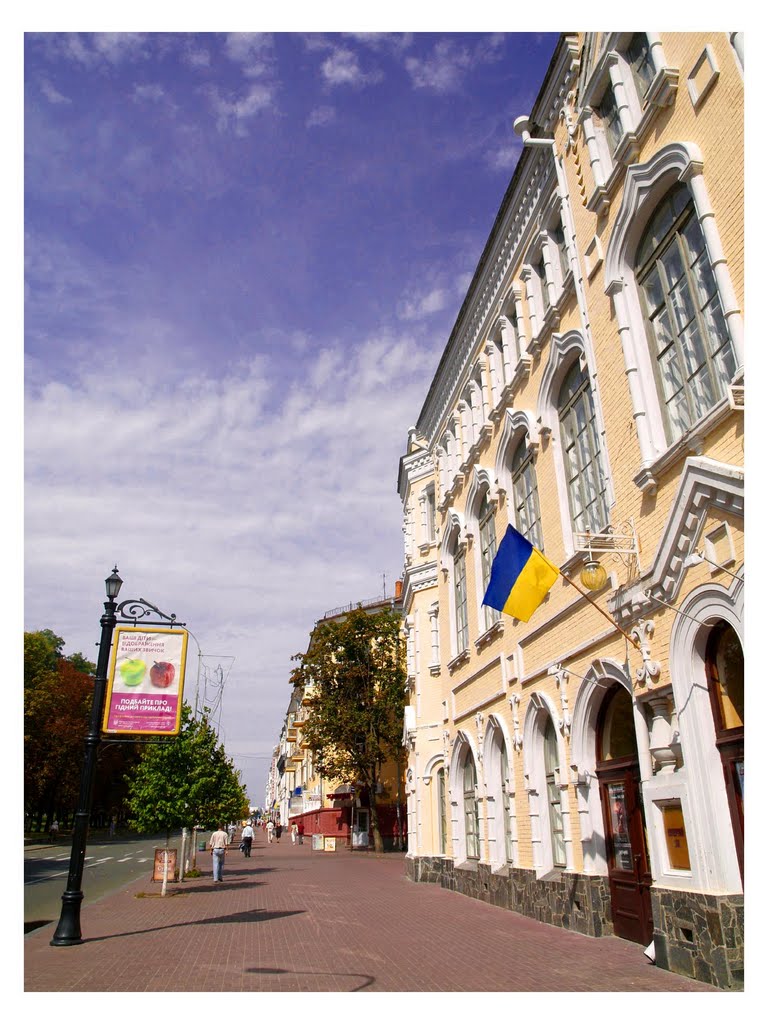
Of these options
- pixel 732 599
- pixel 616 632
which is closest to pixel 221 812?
pixel 616 632

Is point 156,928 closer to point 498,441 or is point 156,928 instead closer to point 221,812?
point 498,441

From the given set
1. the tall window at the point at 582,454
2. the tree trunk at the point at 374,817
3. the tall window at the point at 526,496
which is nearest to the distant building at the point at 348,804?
the tree trunk at the point at 374,817

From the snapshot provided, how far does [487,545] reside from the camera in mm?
18016

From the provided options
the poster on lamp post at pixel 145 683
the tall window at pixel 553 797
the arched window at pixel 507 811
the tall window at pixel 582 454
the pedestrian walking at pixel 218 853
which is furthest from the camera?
the pedestrian walking at pixel 218 853

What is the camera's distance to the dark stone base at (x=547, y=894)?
11.3 m

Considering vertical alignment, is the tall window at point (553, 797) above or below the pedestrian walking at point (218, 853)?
above

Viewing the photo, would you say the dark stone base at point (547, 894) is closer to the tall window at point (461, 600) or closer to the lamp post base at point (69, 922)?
the tall window at point (461, 600)

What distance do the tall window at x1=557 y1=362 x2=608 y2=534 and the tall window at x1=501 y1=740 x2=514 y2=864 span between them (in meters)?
6.01

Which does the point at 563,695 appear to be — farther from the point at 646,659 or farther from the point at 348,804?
the point at 348,804

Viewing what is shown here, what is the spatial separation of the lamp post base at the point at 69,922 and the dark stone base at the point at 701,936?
7.87m

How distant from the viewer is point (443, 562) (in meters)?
21.8

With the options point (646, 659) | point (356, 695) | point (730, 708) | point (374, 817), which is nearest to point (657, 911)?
point (730, 708)

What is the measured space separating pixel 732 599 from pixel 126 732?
30.3 feet

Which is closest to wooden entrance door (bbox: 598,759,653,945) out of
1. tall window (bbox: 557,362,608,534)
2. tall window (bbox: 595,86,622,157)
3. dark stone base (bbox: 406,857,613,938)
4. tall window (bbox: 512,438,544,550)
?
dark stone base (bbox: 406,857,613,938)
